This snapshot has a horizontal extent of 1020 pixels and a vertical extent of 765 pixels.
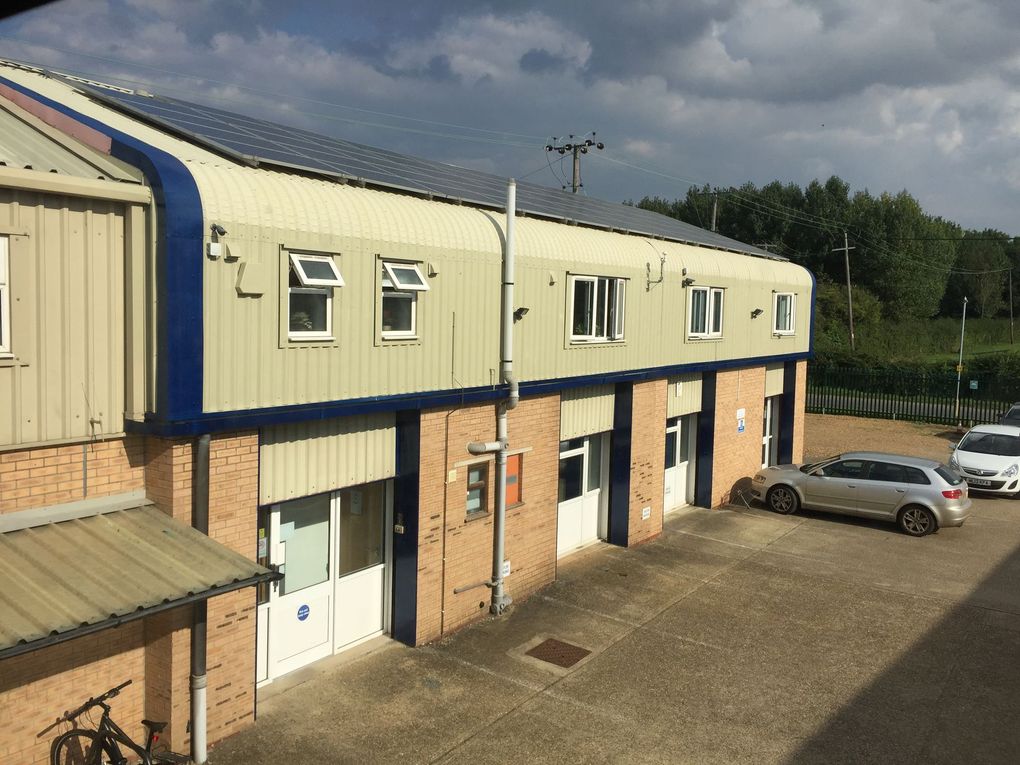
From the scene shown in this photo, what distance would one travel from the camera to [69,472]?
7371 millimetres

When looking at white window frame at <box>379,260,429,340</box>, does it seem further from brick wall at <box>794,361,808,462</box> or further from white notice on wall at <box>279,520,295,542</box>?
brick wall at <box>794,361,808,462</box>

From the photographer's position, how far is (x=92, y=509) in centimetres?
751

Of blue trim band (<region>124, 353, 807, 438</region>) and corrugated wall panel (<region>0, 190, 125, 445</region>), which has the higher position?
corrugated wall panel (<region>0, 190, 125, 445</region>)

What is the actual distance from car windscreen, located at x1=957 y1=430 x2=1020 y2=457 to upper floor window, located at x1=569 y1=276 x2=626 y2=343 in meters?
13.1

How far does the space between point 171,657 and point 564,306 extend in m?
7.47

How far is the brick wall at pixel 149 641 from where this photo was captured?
23.1ft

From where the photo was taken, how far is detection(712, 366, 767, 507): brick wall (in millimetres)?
18891

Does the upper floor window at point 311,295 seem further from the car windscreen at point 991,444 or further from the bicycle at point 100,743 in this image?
the car windscreen at point 991,444

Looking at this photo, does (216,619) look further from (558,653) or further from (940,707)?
(940,707)

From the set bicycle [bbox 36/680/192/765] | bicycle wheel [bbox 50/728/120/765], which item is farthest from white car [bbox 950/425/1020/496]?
bicycle wheel [bbox 50/728/120/765]

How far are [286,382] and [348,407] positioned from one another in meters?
0.89

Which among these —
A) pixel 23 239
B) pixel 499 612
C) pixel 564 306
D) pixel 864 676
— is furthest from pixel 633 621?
pixel 23 239

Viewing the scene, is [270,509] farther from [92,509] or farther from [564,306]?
[564,306]

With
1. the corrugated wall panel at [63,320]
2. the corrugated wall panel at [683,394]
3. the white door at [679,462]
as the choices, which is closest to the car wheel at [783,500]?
the white door at [679,462]
